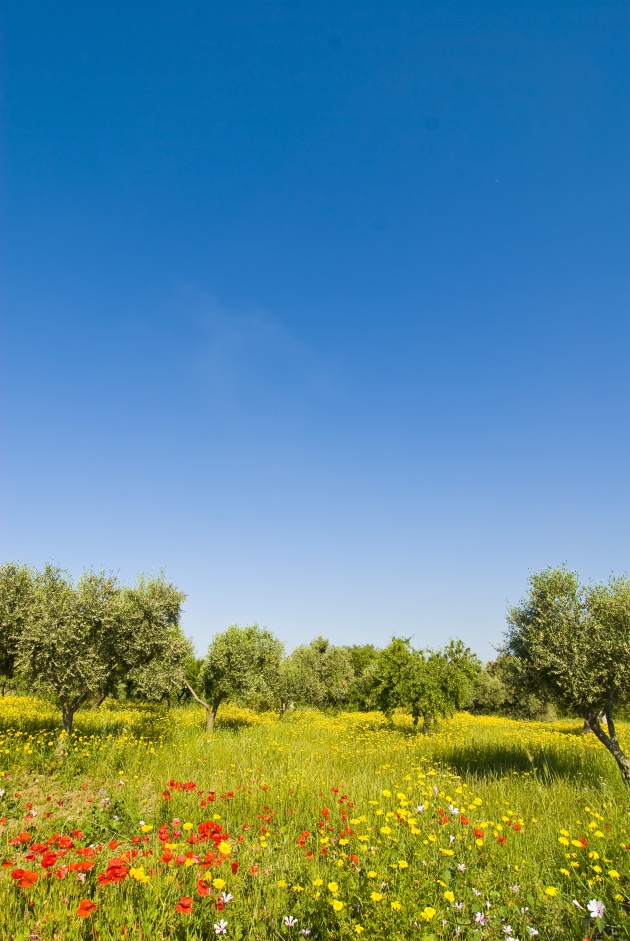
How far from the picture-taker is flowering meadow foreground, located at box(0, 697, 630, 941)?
447cm

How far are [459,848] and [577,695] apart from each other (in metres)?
8.35

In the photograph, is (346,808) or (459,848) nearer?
(459,848)

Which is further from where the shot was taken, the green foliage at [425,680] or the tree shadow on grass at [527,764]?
the green foliage at [425,680]

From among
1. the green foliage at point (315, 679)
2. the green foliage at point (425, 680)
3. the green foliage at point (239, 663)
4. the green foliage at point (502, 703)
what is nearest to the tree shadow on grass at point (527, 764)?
the green foliage at point (425, 680)

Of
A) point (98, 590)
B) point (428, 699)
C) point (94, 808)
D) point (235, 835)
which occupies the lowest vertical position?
point (428, 699)

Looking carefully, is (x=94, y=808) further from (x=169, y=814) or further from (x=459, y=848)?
(x=459, y=848)

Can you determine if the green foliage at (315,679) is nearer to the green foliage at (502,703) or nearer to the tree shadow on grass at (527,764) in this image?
the green foliage at (502,703)

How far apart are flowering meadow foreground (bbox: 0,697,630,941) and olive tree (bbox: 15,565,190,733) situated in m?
2.25

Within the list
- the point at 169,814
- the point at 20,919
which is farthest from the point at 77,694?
the point at 20,919

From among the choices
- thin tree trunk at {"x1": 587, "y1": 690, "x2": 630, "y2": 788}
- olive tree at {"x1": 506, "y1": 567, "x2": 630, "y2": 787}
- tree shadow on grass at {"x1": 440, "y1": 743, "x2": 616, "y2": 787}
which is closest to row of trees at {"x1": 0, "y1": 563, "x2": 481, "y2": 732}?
tree shadow on grass at {"x1": 440, "y1": 743, "x2": 616, "y2": 787}

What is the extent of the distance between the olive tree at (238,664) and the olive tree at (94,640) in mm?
8000

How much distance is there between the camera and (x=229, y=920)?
477 centimetres

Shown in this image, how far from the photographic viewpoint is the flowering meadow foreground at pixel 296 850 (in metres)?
4.47

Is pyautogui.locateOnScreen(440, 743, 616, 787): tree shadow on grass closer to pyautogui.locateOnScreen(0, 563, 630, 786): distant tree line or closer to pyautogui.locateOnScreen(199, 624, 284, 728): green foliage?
pyautogui.locateOnScreen(0, 563, 630, 786): distant tree line
